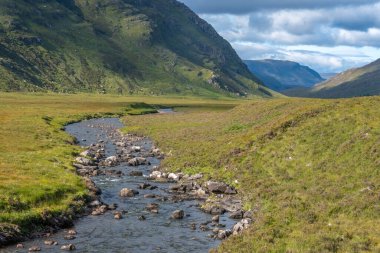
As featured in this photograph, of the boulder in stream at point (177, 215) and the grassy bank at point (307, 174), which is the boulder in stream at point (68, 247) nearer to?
the grassy bank at point (307, 174)

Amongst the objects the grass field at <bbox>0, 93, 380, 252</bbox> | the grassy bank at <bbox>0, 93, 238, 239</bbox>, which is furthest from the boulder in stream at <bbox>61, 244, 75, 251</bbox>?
the grass field at <bbox>0, 93, 380, 252</bbox>

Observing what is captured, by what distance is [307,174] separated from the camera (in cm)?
4597

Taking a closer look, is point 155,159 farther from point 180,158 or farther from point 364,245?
point 364,245

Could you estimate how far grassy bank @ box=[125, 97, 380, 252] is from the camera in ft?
98.7

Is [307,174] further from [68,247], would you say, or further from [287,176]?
[68,247]

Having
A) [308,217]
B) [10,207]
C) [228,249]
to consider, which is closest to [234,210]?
[308,217]

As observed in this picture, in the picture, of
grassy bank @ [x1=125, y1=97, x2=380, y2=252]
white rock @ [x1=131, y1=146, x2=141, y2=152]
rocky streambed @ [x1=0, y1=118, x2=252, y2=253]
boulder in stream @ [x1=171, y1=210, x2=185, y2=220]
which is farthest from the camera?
white rock @ [x1=131, y1=146, x2=141, y2=152]

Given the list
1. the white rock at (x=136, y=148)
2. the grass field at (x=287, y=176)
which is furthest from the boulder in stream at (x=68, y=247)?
the white rock at (x=136, y=148)

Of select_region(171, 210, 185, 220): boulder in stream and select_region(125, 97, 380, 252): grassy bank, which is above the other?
select_region(125, 97, 380, 252): grassy bank

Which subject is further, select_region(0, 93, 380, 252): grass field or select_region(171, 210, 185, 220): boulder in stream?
select_region(171, 210, 185, 220): boulder in stream

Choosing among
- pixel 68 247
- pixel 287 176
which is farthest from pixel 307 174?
pixel 68 247

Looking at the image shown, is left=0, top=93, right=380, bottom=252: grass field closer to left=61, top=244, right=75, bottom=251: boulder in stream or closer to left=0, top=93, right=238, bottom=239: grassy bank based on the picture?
left=0, top=93, right=238, bottom=239: grassy bank

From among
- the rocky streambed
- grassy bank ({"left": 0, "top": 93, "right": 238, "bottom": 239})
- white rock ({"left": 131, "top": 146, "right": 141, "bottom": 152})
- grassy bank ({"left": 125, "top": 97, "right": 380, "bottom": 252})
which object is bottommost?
the rocky streambed

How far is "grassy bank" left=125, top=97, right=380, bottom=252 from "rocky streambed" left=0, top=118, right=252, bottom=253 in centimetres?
271
